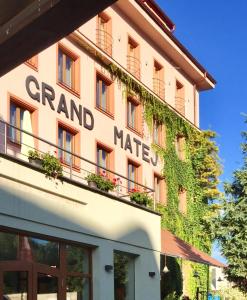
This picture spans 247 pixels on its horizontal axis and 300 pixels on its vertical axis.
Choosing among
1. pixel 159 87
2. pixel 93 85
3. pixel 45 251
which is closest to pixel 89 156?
pixel 93 85

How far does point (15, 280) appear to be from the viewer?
14414 mm

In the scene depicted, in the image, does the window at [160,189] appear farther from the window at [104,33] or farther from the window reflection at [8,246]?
the window reflection at [8,246]

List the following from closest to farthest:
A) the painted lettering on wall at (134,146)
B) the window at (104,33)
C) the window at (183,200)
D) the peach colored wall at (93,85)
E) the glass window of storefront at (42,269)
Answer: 1. the glass window of storefront at (42,269)
2. the peach colored wall at (93,85)
3. the window at (104,33)
4. the painted lettering on wall at (134,146)
5. the window at (183,200)

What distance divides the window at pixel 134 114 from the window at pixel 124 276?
361 inches

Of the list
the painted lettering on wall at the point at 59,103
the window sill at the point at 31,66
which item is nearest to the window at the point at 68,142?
the painted lettering on wall at the point at 59,103

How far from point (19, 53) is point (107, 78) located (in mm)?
A: 22321

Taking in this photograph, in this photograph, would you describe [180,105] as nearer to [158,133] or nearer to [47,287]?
[158,133]

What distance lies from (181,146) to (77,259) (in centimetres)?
1744

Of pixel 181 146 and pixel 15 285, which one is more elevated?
pixel 181 146

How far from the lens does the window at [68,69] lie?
2303cm

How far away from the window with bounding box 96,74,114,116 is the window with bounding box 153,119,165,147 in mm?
4808

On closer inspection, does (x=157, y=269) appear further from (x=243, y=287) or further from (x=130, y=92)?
(x=130, y=92)


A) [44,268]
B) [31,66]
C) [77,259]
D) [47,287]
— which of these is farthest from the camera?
[31,66]

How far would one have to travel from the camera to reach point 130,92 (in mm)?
27922
